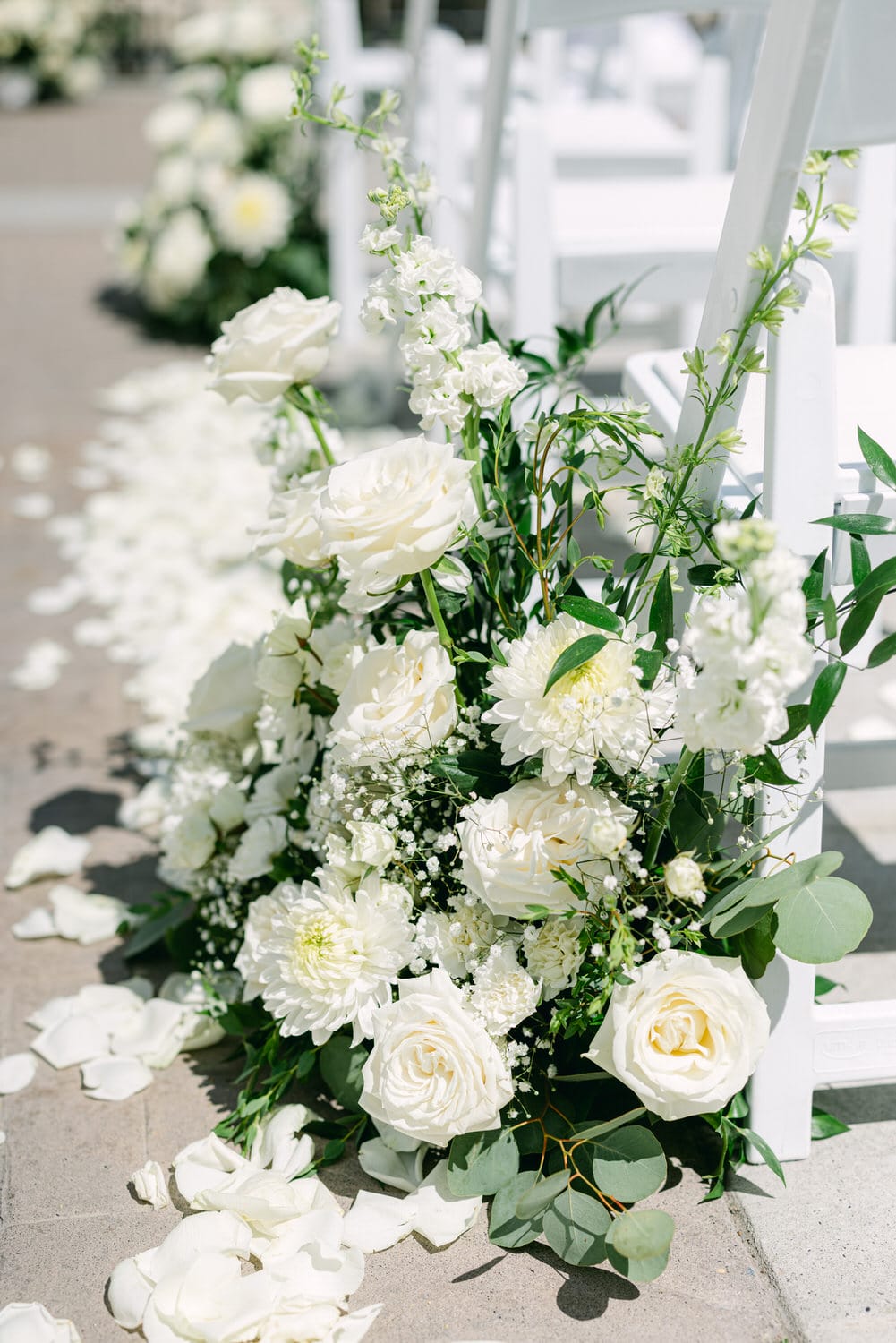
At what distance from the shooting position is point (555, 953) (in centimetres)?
127

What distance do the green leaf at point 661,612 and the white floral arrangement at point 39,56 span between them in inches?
432

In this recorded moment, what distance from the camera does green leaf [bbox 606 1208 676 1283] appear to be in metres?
1.17

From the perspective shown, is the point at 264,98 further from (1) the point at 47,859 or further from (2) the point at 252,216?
(1) the point at 47,859

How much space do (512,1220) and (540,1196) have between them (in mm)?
71

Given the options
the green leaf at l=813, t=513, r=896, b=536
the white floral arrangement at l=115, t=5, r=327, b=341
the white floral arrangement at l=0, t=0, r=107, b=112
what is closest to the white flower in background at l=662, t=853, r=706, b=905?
the green leaf at l=813, t=513, r=896, b=536

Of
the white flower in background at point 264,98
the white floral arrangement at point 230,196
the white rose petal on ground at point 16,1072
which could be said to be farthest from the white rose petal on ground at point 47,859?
the white flower in background at point 264,98

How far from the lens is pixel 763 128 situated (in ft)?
3.85

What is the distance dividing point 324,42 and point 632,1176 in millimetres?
4275

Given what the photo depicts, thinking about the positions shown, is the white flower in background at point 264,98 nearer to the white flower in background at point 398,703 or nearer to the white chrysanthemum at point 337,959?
the white flower in background at point 398,703

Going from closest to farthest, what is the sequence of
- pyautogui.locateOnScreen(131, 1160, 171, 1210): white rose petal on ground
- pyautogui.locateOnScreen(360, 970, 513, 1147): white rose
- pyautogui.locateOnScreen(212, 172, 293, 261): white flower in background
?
pyautogui.locateOnScreen(360, 970, 513, 1147): white rose < pyautogui.locateOnScreen(131, 1160, 171, 1210): white rose petal on ground < pyautogui.locateOnScreen(212, 172, 293, 261): white flower in background

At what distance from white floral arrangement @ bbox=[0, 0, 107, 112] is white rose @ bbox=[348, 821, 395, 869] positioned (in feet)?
35.9

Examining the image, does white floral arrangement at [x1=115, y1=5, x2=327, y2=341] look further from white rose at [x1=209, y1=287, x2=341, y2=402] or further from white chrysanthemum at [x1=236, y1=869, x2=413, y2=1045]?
white chrysanthemum at [x1=236, y1=869, x2=413, y2=1045]

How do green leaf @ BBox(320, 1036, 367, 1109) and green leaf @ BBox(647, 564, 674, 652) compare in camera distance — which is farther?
green leaf @ BBox(320, 1036, 367, 1109)

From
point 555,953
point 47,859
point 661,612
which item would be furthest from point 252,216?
point 555,953
